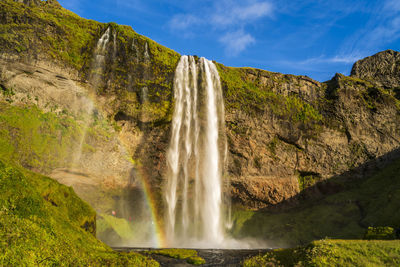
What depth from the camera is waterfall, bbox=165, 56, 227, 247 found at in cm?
4006

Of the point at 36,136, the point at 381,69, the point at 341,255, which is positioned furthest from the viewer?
the point at 381,69

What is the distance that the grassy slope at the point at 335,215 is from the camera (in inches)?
1443

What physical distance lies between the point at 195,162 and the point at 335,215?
23395 millimetres

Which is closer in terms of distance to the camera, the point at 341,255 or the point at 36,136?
the point at 341,255

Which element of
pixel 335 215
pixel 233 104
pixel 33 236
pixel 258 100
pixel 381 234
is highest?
pixel 258 100

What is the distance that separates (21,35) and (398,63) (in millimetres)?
73578

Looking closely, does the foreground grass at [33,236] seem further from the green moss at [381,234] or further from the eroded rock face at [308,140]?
the eroded rock face at [308,140]

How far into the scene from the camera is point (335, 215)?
135 feet

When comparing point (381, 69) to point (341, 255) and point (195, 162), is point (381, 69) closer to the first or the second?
point (195, 162)

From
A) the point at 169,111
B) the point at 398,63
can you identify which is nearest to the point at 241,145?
the point at 169,111

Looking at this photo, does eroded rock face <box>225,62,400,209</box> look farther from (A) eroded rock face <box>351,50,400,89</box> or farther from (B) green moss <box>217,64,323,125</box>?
(A) eroded rock face <box>351,50,400,89</box>

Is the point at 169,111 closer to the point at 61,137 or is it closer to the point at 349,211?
the point at 61,137

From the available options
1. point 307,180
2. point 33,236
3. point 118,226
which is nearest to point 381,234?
point 33,236

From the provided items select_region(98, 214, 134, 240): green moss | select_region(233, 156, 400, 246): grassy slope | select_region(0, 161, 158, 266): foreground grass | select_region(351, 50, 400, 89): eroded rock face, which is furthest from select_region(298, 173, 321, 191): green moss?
select_region(0, 161, 158, 266): foreground grass
